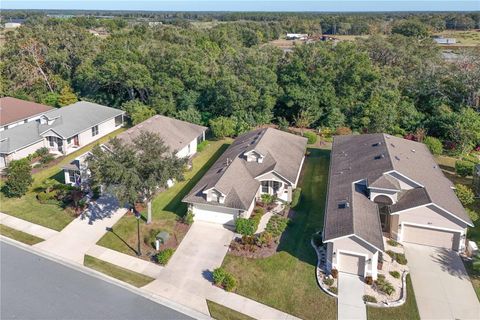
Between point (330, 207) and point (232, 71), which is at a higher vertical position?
point (232, 71)

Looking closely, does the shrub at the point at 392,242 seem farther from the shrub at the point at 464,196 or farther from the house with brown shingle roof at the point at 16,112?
the house with brown shingle roof at the point at 16,112

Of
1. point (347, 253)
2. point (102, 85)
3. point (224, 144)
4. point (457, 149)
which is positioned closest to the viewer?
point (347, 253)

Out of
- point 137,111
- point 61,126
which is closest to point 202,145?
point 137,111

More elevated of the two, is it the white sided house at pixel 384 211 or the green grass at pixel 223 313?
the white sided house at pixel 384 211

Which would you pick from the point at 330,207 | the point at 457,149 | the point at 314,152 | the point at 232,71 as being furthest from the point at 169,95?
the point at 457,149

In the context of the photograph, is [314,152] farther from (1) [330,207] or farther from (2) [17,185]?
(2) [17,185]

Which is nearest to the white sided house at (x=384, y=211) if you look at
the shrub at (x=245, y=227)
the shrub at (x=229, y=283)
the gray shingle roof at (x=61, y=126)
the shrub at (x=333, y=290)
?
the shrub at (x=333, y=290)
